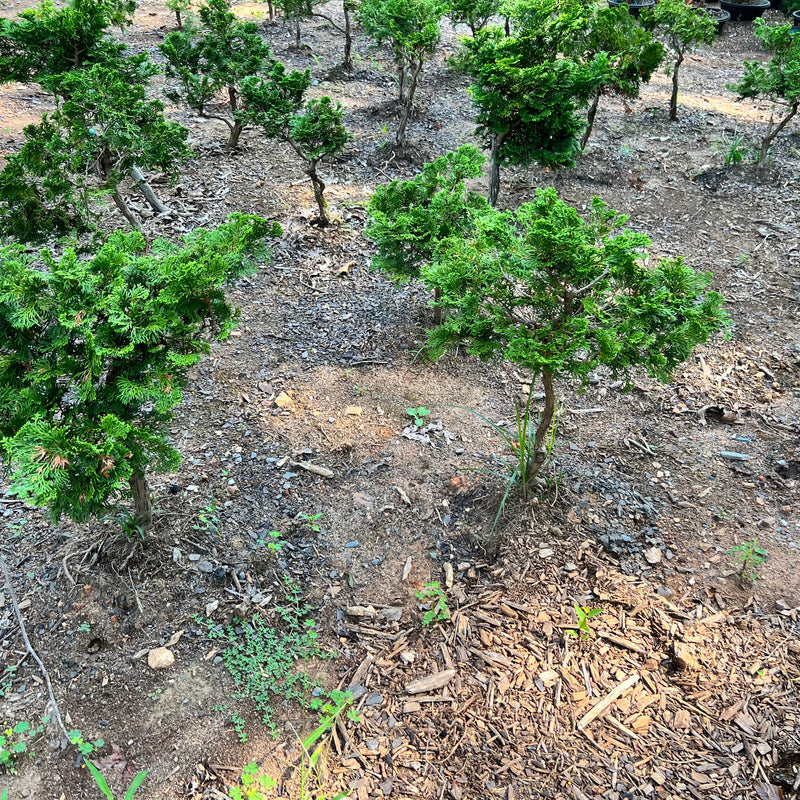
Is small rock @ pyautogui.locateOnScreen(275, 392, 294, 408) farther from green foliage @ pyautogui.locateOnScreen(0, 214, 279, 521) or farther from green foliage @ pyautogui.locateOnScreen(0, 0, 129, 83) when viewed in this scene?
green foliage @ pyautogui.locateOnScreen(0, 0, 129, 83)

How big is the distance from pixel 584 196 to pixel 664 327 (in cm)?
529

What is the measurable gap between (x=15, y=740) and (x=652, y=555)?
12.1 feet

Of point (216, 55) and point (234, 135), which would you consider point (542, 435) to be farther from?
point (234, 135)

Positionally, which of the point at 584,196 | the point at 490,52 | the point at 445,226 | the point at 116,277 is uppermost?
the point at 490,52

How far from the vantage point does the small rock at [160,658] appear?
350 centimetres

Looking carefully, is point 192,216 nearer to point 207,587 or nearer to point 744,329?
point 207,587

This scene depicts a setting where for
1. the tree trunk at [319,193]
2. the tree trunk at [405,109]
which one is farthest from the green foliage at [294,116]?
the tree trunk at [405,109]

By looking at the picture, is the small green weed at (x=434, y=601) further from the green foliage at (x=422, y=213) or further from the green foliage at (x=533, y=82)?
the green foliage at (x=533, y=82)

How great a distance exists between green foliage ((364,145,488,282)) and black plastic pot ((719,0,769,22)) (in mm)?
12502

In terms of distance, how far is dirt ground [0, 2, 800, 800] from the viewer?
3213 mm

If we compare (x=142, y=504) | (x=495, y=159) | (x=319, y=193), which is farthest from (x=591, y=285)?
(x=319, y=193)

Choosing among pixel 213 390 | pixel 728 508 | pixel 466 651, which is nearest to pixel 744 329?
pixel 728 508

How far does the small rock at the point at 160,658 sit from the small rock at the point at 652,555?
2894mm

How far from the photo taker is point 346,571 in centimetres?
403
